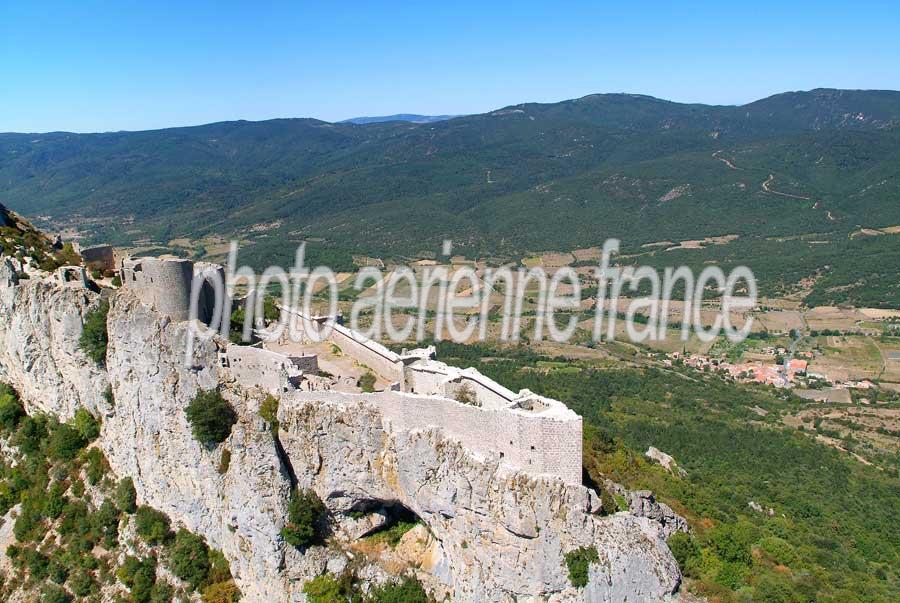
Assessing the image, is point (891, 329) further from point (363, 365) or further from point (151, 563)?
point (151, 563)

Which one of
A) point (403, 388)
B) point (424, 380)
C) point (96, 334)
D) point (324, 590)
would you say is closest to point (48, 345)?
point (96, 334)

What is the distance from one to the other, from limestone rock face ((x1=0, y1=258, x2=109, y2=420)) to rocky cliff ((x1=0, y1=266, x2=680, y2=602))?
2.9 inches

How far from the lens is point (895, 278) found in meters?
103

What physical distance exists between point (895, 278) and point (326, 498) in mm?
106845

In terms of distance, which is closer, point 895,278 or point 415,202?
point 895,278

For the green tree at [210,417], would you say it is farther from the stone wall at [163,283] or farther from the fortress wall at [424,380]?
the fortress wall at [424,380]

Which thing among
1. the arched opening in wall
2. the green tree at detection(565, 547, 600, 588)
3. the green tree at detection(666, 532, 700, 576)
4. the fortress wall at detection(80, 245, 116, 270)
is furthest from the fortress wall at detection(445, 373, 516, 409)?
the fortress wall at detection(80, 245, 116, 270)

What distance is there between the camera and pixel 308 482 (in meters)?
26.1

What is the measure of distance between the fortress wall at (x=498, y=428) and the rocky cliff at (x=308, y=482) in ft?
1.09

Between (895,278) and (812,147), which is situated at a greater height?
(812,147)

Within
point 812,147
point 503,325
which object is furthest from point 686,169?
point 503,325

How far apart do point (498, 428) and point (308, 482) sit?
8.35 metres

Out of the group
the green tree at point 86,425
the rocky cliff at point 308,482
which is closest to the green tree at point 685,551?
the rocky cliff at point 308,482

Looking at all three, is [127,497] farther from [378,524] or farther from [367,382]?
[367,382]
